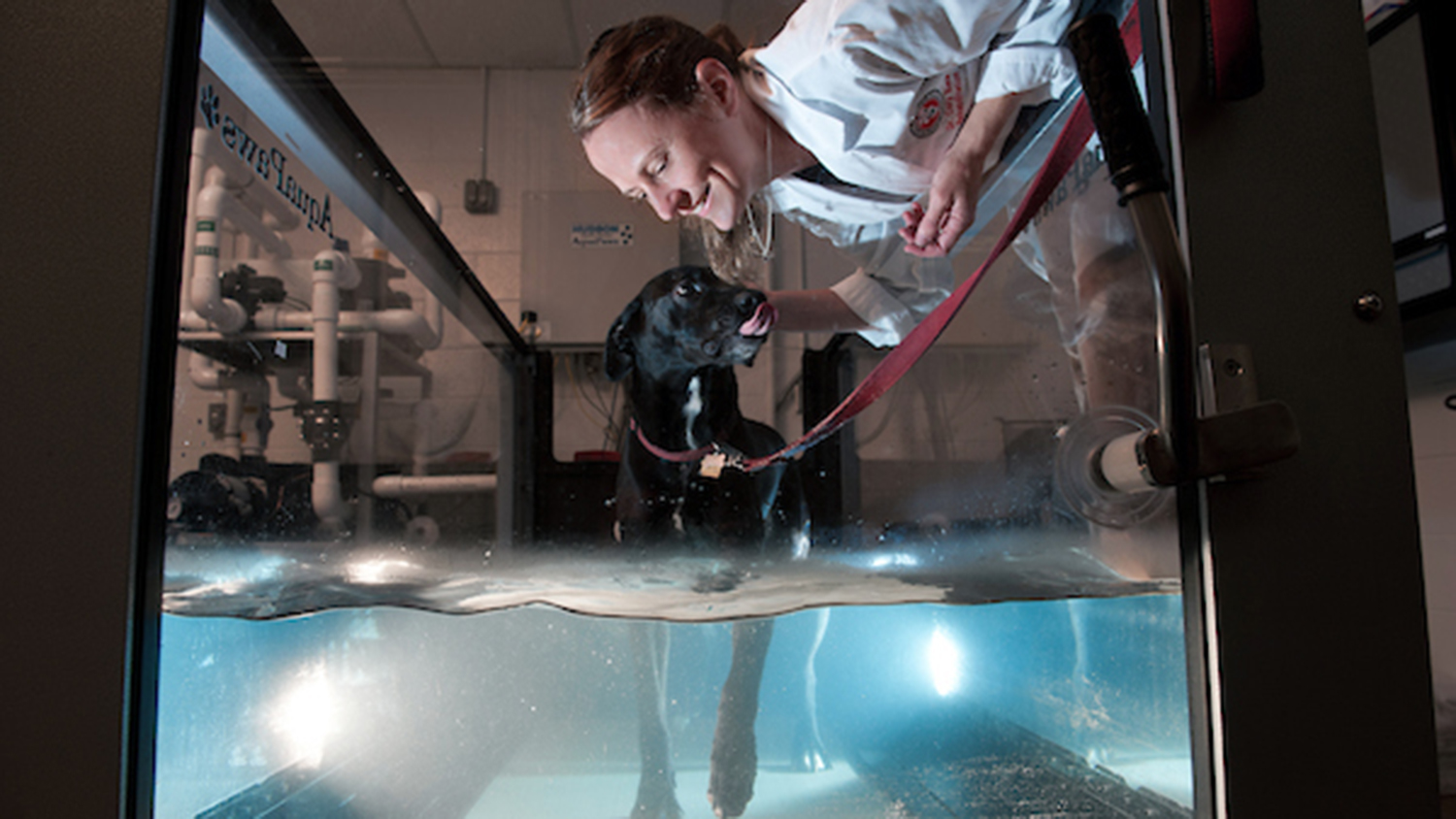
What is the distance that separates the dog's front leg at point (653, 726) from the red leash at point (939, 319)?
0.29 metres

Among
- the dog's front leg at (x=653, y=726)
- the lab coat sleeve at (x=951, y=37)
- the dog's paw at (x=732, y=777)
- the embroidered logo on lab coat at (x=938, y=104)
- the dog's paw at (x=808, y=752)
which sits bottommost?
the dog's paw at (x=808, y=752)

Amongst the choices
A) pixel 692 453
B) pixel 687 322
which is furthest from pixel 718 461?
pixel 687 322

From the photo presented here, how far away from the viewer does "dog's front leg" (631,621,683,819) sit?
67cm

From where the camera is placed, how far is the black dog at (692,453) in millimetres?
634

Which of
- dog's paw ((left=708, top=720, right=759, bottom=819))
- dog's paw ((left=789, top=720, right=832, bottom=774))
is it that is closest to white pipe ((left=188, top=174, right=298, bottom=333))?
dog's paw ((left=708, top=720, right=759, bottom=819))

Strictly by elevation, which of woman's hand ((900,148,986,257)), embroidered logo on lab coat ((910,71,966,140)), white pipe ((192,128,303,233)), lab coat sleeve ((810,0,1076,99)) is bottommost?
woman's hand ((900,148,986,257))

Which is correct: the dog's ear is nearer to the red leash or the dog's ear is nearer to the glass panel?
the glass panel

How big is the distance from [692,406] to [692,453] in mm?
55

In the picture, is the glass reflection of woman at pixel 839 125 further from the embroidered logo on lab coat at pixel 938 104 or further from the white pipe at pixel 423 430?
the white pipe at pixel 423 430

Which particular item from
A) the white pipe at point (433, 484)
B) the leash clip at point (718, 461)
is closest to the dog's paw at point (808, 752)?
the leash clip at point (718, 461)

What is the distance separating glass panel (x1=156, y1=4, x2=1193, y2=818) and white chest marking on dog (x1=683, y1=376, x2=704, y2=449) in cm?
8

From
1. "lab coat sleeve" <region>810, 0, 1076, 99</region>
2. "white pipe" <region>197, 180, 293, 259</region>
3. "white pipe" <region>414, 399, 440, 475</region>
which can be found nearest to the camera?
"lab coat sleeve" <region>810, 0, 1076, 99</region>

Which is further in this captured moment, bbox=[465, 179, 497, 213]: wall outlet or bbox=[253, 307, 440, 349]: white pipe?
bbox=[253, 307, 440, 349]: white pipe

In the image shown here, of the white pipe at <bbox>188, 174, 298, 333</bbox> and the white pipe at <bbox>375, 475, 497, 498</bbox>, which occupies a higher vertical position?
the white pipe at <bbox>188, 174, 298, 333</bbox>
